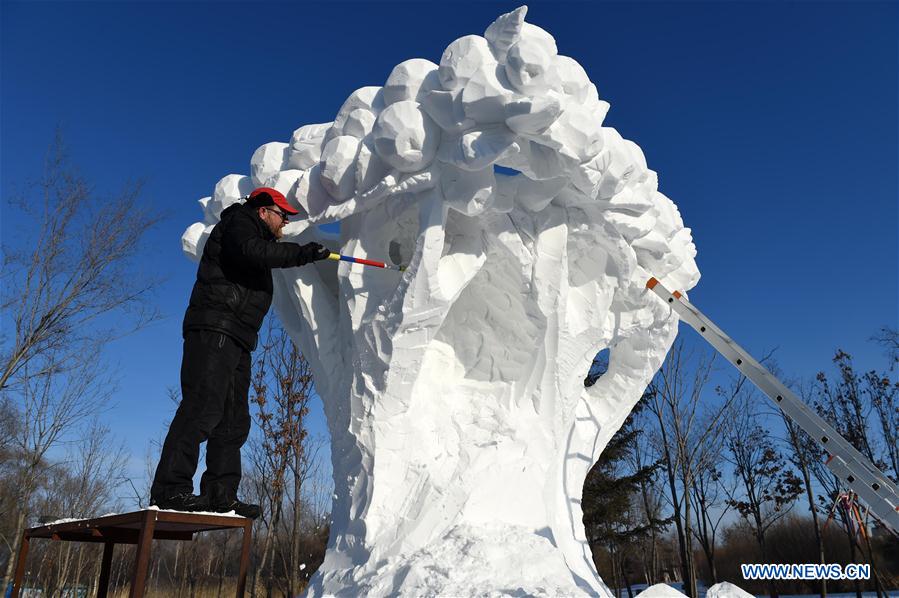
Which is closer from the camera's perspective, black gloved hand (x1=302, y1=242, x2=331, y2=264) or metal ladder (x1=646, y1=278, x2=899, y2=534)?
black gloved hand (x1=302, y1=242, x2=331, y2=264)

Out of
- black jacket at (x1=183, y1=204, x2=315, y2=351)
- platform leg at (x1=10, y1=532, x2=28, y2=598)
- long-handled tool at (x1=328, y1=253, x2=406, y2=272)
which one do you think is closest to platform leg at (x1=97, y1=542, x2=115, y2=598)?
platform leg at (x1=10, y1=532, x2=28, y2=598)

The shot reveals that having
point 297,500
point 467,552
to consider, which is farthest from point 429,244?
point 297,500

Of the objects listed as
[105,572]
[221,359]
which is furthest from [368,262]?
[105,572]

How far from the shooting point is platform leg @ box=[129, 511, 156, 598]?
2584 mm

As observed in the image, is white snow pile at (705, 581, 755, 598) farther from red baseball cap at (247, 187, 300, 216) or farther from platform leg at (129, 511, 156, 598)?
red baseball cap at (247, 187, 300, 216)

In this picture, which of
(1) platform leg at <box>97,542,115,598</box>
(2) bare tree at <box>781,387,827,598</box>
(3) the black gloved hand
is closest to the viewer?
(1) platform leg at <box>97,542,115,598</box>

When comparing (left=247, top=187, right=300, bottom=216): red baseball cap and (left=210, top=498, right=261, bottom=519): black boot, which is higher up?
(left=247, top=187, right=300, bottom=216): red baseball cap

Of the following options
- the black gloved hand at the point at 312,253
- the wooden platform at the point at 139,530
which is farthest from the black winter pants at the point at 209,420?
the black gloved hand at the point at 312,253

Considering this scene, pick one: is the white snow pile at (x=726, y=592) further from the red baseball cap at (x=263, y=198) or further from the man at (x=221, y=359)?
the red baseball cap at (x=263, y=198)

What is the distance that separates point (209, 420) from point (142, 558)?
825mm

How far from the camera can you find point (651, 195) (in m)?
6.80

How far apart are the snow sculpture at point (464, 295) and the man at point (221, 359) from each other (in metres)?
1.69

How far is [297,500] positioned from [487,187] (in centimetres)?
1044

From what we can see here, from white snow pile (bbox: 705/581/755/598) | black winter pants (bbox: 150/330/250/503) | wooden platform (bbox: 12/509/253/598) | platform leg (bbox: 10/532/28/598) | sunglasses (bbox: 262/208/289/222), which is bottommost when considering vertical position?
white snow pile (bbox: 705/581/755/598)
